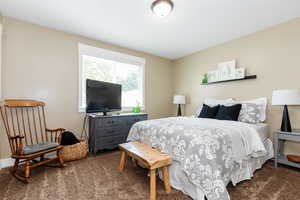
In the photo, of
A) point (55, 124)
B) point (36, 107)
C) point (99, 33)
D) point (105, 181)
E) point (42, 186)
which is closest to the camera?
point (42, 186)

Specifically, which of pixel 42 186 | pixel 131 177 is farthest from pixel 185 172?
pixel 42 186

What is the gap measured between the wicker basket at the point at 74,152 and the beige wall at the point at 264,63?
311 cm

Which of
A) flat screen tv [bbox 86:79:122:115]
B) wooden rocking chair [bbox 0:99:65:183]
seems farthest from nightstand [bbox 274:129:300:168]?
wooden rocking chair [bbox 0:99:65:183]

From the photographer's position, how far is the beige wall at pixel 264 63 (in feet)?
8.18

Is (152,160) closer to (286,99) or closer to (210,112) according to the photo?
(210,112)

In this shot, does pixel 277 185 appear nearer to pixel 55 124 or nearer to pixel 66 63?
pixel 55 124

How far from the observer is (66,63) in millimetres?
2920

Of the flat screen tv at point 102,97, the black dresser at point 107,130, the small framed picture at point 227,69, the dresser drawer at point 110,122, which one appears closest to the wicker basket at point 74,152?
the black dresser at point 107,130

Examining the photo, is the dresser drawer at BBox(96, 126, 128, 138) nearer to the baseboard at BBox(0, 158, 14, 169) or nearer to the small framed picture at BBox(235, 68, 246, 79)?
the baseboard at BBox(0, 158, 14, 169)

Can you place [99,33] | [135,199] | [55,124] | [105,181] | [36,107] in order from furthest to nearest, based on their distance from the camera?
1. [99,33]
2. [55,124]
3. [36,107]
4. [105,181]
5. [135,199]

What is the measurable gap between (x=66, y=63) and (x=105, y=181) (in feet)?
7.82

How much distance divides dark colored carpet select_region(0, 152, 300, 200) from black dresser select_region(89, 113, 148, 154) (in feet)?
1.84

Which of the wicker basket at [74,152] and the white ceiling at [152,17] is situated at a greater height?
the white ceiling at [152,17]

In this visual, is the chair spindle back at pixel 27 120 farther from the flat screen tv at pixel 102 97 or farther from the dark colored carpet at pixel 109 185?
the flat screen tv at pixel 102 97
